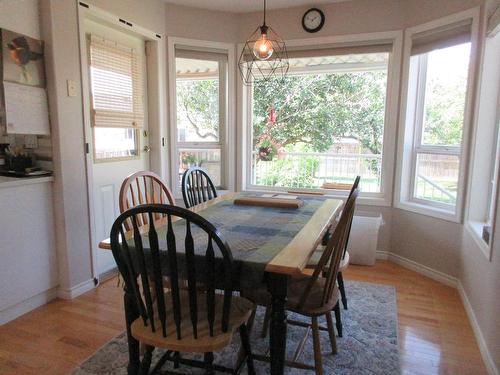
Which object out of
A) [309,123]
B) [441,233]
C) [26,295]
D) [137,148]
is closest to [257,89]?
[309,123]

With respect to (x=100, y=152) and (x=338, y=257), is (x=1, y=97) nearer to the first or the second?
(x=100, y=152)

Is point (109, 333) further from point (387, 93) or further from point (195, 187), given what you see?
point (387, 93)

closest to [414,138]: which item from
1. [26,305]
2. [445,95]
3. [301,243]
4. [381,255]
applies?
[445,95]

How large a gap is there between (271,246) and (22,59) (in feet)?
6.47

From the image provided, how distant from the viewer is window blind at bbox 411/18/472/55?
268 centimetres

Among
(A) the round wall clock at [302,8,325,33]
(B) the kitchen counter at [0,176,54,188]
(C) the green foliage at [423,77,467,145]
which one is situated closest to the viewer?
(B) the kitchen counter at [0,176,54,188]

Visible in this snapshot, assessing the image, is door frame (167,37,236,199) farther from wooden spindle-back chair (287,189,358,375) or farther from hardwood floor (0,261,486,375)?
wooden spindle-back chair (287,189,358,375)

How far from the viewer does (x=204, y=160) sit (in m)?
3.88

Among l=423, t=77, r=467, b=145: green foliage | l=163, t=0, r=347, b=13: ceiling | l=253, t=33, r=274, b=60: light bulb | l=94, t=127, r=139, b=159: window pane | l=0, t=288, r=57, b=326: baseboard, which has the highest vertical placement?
l=163, t=0, r=347, b=13: ceiling

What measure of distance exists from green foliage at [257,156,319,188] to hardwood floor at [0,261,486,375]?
1675 millimetres

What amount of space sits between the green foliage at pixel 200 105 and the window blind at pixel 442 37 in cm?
193

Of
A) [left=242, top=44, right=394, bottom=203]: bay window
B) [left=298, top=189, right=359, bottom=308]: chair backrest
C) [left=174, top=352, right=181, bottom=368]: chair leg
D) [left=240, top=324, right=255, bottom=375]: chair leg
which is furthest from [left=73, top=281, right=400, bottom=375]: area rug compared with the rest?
[left=242, top=44, right=394, bottom=203]: bay window

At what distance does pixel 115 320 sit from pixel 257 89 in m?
2.81

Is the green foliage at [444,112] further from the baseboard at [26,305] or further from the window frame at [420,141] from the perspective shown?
the baseboard at [26,305]
